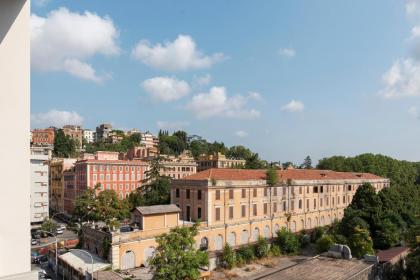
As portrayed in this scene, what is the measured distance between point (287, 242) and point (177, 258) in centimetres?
2578

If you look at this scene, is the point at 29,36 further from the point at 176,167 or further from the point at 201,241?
the point at 176,167

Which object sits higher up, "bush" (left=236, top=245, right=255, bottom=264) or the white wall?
the white wall

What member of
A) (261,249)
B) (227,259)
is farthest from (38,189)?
(261,249)

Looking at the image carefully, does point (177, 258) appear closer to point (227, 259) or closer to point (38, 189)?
point (227, 259)

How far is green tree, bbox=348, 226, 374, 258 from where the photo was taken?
41.0 metres

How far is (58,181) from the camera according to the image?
82.8 meters

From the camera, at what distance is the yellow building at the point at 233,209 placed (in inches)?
1503

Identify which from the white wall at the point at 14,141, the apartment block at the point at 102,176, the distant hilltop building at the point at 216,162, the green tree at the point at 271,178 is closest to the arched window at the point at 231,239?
the green tree at the point at 271,178

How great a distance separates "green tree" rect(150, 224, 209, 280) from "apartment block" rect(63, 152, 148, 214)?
42093mm

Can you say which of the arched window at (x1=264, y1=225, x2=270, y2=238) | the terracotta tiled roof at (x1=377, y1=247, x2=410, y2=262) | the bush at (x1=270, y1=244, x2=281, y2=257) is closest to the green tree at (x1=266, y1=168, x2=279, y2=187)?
the arched window at (x1=264, y1=225, x2=270, y2=238)

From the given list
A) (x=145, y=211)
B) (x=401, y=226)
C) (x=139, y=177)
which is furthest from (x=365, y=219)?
(x=139, y=177)

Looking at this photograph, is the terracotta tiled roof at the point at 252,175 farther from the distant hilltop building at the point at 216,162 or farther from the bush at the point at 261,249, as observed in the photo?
the distant hilltop building at the point at 216,162

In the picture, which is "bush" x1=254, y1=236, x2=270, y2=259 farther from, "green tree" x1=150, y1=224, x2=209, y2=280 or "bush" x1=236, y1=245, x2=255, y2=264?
"green tree" x1=150, y1=224, x2=209, y2=280

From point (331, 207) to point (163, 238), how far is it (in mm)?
47089
